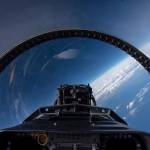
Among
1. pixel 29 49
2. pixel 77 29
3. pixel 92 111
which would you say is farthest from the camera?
pixel 77 29

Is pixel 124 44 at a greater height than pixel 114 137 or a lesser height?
greater

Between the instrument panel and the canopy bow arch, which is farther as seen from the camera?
the canopy bow arch

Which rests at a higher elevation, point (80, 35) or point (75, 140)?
point (80, 35)

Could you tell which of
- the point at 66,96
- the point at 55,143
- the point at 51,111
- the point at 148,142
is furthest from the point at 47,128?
the point at 66,96

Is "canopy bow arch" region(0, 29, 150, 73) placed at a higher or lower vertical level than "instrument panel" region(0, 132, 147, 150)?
higher

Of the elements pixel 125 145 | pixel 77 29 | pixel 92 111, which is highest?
pixel 77 29

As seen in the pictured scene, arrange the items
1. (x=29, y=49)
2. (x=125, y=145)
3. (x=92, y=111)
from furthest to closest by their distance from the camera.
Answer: (x=29, y=49), (x=92, y=111), (x=125, y=145)

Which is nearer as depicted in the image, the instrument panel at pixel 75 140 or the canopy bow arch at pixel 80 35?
the instrument panel at pixel 75 140

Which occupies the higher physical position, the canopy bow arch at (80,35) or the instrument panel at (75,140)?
the canopy bow arch at (80,35)

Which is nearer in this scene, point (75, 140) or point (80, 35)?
point (75, 140)

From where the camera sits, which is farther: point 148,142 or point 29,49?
point 29,49

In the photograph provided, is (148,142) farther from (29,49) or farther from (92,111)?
(29,49)
